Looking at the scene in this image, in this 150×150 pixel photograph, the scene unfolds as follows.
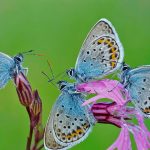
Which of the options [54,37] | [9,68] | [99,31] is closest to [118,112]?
[99,31]

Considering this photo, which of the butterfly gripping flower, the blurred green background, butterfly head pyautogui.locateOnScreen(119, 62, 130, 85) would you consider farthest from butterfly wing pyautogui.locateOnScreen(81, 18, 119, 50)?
the blurred green background

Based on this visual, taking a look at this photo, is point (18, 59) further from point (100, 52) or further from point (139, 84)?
point (139, 84)

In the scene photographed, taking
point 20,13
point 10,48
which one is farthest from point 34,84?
point 20,13

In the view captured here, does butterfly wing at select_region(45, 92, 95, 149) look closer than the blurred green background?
Yes

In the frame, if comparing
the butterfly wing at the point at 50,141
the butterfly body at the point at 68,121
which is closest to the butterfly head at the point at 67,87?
the butterfly body at the point at 68,121

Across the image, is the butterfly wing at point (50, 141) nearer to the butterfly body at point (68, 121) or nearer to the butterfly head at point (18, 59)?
the butterfly body at point (68, 121)

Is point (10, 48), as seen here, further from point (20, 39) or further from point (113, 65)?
point (113, 65)

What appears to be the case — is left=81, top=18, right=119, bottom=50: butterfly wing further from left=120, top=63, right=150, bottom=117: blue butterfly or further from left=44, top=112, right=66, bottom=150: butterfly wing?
left=44, top=112, right=66, bottom=150: butterfly wing
